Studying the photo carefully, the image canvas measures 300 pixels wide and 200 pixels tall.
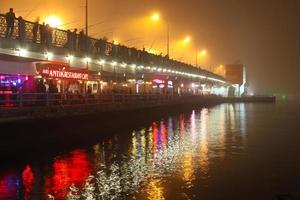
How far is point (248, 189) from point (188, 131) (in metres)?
20.9

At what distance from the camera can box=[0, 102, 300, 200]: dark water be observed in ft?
55.6

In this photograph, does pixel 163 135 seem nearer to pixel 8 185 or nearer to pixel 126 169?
pixel 126 169

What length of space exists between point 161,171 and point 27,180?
544 cm

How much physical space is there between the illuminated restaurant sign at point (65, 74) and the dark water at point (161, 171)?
603 cm

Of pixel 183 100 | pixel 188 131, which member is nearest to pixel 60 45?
pixel 188 131

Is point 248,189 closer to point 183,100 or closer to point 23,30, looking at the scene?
point 23,30

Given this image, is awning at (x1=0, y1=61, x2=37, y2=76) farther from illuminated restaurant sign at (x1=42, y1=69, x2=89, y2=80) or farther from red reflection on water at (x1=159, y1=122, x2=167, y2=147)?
red reflection on water at (x1=159, y1=122, x2=167, y2=147)

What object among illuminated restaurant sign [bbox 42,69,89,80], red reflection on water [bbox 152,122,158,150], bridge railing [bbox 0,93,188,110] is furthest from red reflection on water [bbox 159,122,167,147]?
illuminated restaurant sign [bbox 42,69,89,80]

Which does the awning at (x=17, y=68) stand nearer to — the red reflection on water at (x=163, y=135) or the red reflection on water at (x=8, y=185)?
the red reflection on water at (x=163, y=135)

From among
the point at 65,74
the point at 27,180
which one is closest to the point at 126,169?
the point at 27,180

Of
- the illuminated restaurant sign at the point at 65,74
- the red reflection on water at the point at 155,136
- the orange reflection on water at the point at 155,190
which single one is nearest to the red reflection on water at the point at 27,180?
the orange reflection on water at the point at 155,190

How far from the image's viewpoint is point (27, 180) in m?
18.7

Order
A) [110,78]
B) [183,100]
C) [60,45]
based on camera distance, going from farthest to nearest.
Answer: [183,100], [110,78], [60,45]

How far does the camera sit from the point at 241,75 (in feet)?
516
